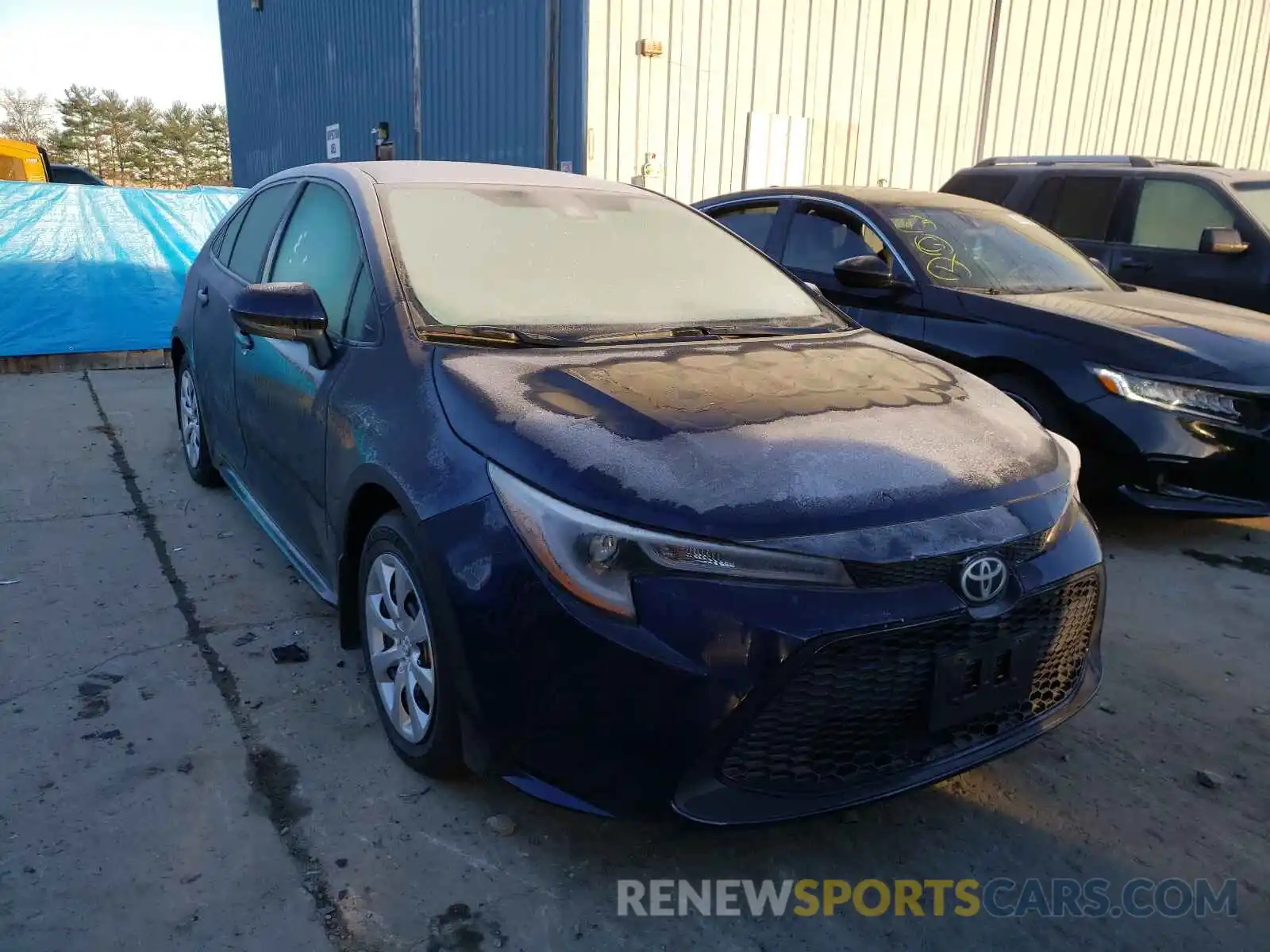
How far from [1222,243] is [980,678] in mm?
5404

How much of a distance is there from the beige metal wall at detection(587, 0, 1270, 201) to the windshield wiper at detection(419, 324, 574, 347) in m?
7.55

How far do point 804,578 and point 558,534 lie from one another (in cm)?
50

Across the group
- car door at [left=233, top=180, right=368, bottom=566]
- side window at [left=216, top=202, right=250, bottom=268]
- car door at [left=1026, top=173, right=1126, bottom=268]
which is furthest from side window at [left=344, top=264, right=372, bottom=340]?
car door at [left=1026, top=173, right=1126, bottom=268]

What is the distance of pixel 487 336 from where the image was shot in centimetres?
260

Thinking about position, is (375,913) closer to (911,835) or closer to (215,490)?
(911,835)

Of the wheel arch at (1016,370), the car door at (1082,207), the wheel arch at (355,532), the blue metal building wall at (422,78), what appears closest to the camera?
the wheel arch at (355,532)

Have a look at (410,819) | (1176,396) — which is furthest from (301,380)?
(1176,396)

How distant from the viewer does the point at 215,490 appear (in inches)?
190

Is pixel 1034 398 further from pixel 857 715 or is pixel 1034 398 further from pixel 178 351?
pixel 178 351

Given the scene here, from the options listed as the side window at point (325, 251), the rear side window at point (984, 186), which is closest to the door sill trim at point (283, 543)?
the side window at point (325, 251)

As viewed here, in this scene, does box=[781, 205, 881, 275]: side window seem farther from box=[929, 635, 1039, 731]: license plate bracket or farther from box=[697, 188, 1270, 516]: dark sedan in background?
box=[929, 635, 1039, 731]: license plate bracket

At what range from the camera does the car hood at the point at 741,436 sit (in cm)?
193

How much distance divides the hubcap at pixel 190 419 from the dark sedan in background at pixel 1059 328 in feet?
10.4

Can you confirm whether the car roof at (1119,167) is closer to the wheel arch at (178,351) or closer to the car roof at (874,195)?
the car roof at (874,195)
